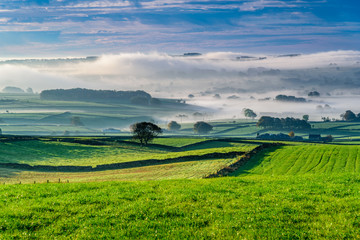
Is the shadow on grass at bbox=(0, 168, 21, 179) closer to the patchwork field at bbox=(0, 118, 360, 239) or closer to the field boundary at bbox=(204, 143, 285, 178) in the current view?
the field boundary at bbox=(204, 143, 285, 178)

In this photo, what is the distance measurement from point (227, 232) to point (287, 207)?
5004mm

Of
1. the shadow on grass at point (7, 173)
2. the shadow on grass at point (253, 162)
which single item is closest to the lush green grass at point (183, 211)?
the shadow on grass at point (253, 162)

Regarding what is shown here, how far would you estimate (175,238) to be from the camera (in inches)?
635

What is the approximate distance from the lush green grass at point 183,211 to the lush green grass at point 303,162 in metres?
28.6

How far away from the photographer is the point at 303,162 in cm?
6631

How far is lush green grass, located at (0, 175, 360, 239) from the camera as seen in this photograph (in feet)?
54.9

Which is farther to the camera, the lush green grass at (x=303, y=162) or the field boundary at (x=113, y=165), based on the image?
the field boundary at (x=113, y=165)

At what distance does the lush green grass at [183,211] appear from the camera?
1672 centimetres

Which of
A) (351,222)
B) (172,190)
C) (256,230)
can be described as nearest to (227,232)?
(256,230)

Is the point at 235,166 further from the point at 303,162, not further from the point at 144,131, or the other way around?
the point at 144,131

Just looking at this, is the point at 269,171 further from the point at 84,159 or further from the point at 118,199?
the point at 84,159

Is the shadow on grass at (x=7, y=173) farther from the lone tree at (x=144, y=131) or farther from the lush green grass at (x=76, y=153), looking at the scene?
the lone tree at (x=144, y=131)

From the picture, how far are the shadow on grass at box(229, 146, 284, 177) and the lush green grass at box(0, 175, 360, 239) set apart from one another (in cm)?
2719

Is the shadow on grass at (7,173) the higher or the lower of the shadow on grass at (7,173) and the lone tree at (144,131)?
the lower
